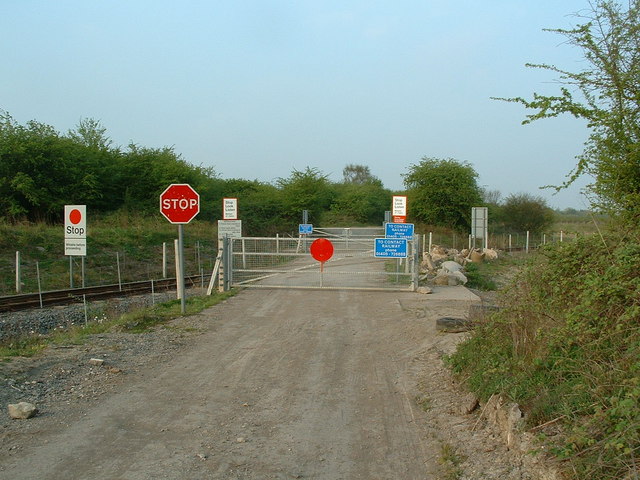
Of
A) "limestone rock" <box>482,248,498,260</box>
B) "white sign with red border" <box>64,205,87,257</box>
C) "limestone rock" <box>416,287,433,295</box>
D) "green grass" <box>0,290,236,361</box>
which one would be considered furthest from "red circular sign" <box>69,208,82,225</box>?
"limestone rock" <box>482,248,498,260</box>

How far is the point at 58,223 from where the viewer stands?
3962 cm

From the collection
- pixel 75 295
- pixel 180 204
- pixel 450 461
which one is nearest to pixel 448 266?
A: pixel 180 204

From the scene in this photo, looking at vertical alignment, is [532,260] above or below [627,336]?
above

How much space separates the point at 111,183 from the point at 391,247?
32090 mm

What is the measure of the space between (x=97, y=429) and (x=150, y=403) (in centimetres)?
96

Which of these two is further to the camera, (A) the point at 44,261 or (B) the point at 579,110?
(A) the point at 44,261

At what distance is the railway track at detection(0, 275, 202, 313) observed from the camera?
19531mm

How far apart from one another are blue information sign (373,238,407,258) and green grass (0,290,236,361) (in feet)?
14.9

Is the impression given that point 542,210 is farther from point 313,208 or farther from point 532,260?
point 532,260

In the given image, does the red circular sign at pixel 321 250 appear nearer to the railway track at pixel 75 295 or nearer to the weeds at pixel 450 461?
the railway track at pixel 75 295

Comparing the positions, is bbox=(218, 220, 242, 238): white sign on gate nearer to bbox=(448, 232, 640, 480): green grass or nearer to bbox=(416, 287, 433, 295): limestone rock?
bbox=(416, 287, 433, 295): limestone rock

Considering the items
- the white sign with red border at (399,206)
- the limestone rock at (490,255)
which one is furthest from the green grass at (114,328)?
the limestone rock at (490,255)

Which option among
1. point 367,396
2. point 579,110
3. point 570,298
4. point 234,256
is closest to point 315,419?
point 367,396

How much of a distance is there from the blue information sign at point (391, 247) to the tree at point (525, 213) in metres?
40.9
